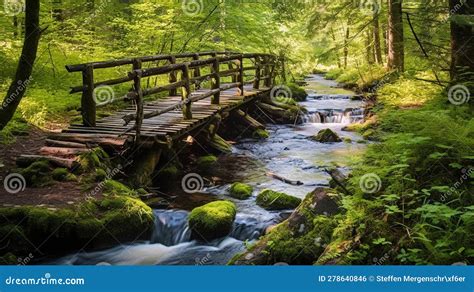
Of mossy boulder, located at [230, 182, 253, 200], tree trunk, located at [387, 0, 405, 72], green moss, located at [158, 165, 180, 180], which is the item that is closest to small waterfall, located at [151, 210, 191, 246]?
mossy boulder, located at [230, 182, 253, 200]

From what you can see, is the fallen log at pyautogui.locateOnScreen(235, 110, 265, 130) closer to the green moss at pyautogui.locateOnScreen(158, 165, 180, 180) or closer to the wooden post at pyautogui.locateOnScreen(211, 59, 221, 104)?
the wooden post at pyautogui.locateOnScreen(211, 59, 221, 104)

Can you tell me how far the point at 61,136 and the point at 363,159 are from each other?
547 centimetres

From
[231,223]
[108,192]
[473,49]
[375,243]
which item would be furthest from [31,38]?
[473,49]

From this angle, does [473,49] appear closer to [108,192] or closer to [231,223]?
[231,223]

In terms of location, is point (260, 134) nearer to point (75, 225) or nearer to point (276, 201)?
point (276, 201)

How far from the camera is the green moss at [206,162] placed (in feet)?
33.7

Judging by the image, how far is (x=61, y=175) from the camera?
7.00 metres

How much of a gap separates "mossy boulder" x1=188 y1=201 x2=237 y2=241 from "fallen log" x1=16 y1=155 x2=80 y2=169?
2.17m

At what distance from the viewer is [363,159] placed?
5602mm

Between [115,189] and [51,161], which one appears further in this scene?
[51,161]

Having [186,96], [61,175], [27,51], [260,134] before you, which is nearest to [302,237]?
[61,175]

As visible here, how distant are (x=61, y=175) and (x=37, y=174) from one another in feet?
1.20

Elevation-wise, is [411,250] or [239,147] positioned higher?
[411,250]

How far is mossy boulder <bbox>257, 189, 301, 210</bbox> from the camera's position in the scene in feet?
24.8
